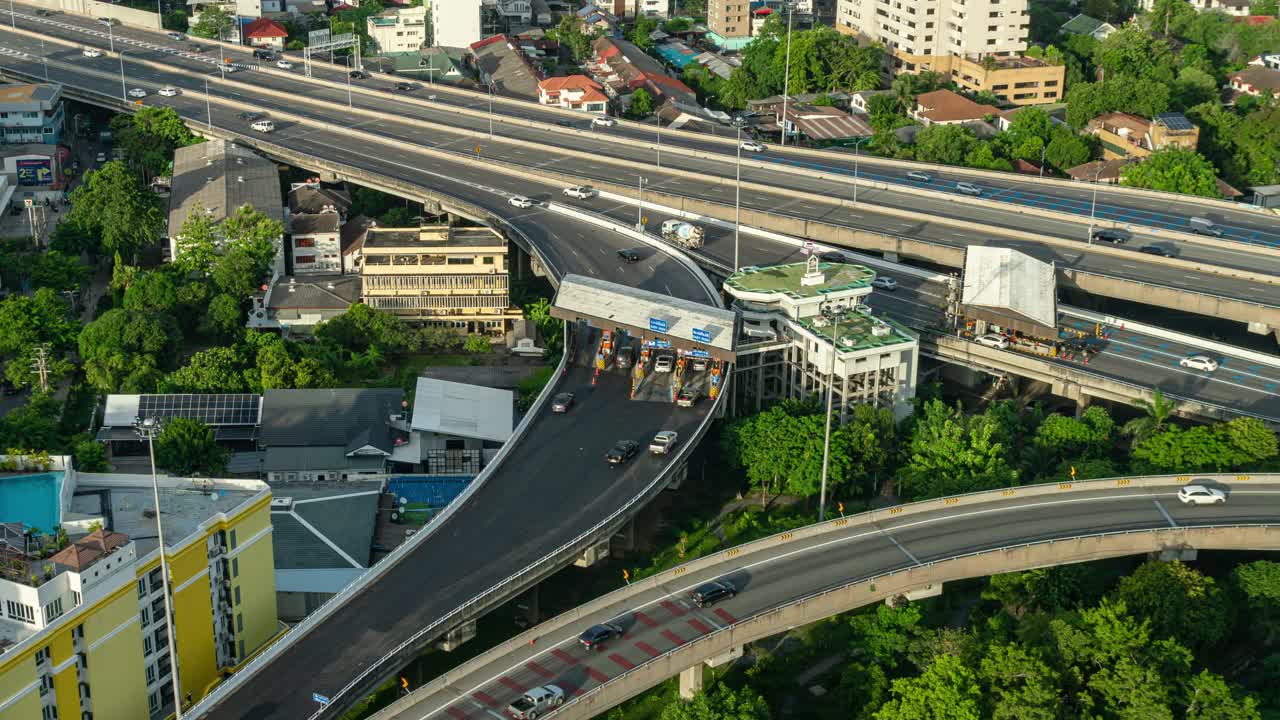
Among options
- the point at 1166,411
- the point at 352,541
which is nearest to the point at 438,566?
the point at 352,541

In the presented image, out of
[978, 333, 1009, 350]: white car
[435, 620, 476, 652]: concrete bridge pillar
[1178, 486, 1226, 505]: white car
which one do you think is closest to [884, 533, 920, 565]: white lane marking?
[1178, 486, 1226, 505]: white car

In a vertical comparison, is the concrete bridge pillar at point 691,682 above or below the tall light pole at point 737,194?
below

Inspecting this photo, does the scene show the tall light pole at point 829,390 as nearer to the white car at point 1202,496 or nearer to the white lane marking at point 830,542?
the white lane marking at point 830,542

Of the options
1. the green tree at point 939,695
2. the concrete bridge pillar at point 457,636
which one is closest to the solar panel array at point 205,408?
the concrete bridge pillar at point 457,636

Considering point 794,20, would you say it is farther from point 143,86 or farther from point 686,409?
point 686,409

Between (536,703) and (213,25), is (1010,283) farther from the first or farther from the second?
(213,25)

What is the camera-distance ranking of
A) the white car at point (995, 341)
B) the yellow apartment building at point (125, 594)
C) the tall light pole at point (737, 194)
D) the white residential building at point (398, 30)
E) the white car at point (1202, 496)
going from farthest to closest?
the white residential building at point (398, 30) < the tall light pole at point (737, 194) < the white car at point (995, 341) < the white car at point (1202, 496) < the yellow apartment building at point (125, 594)
